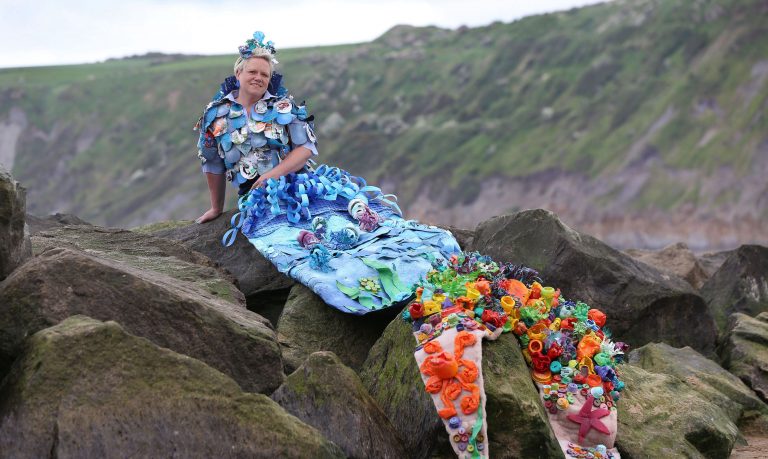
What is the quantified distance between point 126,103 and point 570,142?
2027cm

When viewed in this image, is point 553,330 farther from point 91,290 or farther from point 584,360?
point 91,290

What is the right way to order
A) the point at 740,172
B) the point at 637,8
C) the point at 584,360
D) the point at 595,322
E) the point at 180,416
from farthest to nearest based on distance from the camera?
the point at 637,8
the point at 740,172
the point at 595,322
the point at 584,360
the point at 180,416

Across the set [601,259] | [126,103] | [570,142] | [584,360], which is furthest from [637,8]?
[584,360]

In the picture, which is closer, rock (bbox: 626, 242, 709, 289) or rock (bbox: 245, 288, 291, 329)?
rock (bbox: 245, 288, 291, 329)

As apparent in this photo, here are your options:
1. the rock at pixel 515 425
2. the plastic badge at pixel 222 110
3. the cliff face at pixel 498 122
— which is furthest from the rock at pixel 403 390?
the cliff face at pixel 498 122

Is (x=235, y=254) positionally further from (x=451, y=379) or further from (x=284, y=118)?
(x=451, y=379)

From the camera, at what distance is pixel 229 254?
7.97 meters

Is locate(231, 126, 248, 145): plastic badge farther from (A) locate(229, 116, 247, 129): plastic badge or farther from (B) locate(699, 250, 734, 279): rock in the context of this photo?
(B) locate(699, 250, 734, 279): rock

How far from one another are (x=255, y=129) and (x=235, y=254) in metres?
0.98

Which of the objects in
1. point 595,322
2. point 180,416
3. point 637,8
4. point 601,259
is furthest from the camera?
point 637,8

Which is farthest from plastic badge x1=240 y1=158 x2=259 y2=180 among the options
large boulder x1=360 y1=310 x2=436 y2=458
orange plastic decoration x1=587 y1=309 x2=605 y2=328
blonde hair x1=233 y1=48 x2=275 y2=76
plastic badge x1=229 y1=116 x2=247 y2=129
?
orange plastic decoration x1=587 y1=309 x2=605 y2=328

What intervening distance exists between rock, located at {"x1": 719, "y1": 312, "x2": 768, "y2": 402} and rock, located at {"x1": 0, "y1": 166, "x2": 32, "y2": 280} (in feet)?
17.1

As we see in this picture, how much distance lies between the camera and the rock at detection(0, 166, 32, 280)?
521cm

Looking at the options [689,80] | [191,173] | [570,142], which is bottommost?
[191,173]
